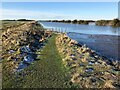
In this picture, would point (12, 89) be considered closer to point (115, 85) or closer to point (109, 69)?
point (115, 85)

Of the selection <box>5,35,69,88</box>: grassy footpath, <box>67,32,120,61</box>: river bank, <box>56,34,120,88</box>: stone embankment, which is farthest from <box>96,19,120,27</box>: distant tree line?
<box>5,35,69,88</box>: grassy footpath

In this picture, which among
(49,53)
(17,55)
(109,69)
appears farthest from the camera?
(49,53)

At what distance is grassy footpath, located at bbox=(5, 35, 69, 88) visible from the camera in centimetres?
1475

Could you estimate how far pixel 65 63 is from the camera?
19.7m

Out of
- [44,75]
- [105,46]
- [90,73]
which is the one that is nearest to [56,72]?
[44,75]

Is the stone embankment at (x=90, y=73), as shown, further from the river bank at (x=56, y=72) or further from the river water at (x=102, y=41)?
the river water at (x=102, y=41)

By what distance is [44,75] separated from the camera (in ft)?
55.4

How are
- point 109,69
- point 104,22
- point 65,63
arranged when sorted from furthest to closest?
point 104,22 → point 65,63 → point 109,69

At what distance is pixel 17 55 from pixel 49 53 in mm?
3653

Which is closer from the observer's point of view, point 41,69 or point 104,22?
point 41,69

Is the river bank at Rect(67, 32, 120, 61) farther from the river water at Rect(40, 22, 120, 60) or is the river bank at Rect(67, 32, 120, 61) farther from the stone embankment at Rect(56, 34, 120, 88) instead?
the stone embankment at Rect(56, 34, 120, 88)

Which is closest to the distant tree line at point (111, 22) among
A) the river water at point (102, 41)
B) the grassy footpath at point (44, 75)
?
the river water at point (102, 41)

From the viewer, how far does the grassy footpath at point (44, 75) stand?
1475 cm

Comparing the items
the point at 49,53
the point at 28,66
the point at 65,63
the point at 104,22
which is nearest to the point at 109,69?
the point at 65,63
